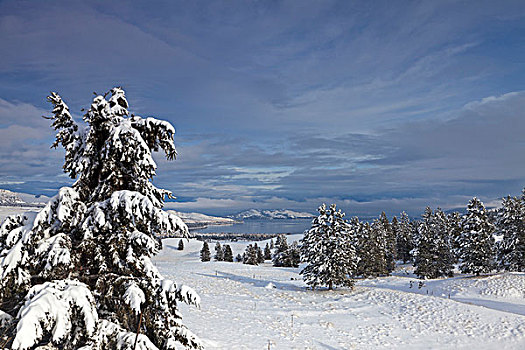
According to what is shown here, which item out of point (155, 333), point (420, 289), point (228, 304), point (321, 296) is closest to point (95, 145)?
point (155, 333)

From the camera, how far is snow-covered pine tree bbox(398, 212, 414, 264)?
7294cm

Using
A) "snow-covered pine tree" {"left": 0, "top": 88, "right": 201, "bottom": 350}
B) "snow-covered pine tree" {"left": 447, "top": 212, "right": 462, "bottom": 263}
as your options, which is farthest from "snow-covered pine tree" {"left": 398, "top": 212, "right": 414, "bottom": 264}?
"snow-covered pine tree" {"left": 0, "top": 88, "right": 201, "bottom": 350}

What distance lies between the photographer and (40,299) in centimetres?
455

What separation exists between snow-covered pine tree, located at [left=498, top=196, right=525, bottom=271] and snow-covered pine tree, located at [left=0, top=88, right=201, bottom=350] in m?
45.1

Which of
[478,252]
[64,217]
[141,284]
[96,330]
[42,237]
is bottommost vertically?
[478,252]

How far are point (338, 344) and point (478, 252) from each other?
96.6ft

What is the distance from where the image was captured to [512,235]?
3894 centimetres

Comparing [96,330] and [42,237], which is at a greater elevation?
[42,237]

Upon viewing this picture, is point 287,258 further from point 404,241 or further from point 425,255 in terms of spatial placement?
point 425,255

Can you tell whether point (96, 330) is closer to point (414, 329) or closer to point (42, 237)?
point (42, 237)

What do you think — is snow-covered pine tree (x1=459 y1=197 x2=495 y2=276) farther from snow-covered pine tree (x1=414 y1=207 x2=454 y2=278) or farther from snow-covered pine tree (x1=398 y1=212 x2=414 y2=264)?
snow-covered pine tree (x1=398 y1=212 x2=414 y2=264)

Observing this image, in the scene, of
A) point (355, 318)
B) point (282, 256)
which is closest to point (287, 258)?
point (282, 256)

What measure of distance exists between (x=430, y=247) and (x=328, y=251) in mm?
24416

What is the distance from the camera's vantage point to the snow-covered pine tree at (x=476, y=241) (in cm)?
3691
